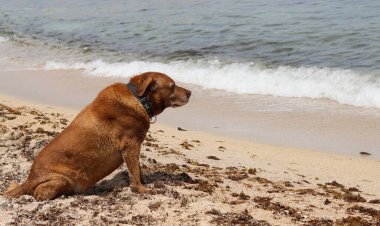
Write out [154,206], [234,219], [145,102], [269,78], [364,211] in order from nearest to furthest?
[234,219] → [154,206] → [364,211] → [145,102] → [269,78]

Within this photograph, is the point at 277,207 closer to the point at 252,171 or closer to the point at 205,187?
the point at 205,187

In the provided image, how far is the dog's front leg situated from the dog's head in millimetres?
480

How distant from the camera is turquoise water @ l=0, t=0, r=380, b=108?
12.9 meters

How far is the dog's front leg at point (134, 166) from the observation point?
19.5ft

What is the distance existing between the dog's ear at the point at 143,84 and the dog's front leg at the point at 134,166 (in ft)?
1.95

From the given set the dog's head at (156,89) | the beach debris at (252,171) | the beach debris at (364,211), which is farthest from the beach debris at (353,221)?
the dog's head at (156,89)

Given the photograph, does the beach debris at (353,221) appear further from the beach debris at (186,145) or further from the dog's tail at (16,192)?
the beach debris at (186,145)

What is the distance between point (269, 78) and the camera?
1328 centimetres

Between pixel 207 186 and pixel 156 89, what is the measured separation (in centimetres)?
122

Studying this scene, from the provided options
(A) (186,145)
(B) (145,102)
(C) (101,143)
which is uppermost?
(B) (145,102)

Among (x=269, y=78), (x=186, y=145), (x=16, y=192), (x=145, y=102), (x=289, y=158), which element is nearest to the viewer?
(x=16, y=192)

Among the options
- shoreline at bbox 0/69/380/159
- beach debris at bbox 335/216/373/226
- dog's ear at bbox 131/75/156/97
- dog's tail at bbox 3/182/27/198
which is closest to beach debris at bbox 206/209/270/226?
beach debris at bbox 335/216/373/226

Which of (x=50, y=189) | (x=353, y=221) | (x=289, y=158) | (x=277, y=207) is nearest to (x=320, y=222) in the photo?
(x=353, y=221)

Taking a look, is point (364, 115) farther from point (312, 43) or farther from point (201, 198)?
point (312, 43)
